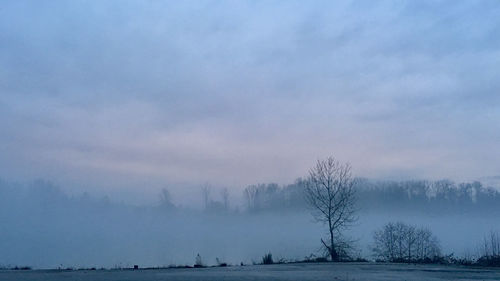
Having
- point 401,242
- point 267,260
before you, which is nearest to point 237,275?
point 267,260

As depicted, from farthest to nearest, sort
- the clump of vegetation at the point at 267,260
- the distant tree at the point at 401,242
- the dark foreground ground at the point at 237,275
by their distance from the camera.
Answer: the distant tree at the point at 401,242 < the clump of vegetation at the point at 267,260 < the dark foreground ground at the point at 237,275

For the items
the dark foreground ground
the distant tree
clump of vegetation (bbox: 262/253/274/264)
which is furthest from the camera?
the distant tree

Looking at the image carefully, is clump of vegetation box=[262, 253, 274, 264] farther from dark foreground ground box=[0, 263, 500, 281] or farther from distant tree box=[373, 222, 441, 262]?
distant tree box=[373, 222, 441, 262]

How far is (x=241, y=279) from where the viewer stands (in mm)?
18562

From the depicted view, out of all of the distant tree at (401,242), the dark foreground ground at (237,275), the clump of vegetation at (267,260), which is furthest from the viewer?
the distant tree at (401,242)

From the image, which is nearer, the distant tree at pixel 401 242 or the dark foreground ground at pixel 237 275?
the dark foreground ground at pixel 237 275

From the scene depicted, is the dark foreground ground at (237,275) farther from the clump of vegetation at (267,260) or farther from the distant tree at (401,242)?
the distant tree at (401,242)

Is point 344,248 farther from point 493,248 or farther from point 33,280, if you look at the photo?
point 33,280

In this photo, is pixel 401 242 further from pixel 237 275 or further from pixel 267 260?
pixel 237 275

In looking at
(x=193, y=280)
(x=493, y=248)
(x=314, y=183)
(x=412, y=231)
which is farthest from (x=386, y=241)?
(x=193, y=280)

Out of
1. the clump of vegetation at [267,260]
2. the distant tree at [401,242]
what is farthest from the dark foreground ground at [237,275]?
the distant tree at [401,242]

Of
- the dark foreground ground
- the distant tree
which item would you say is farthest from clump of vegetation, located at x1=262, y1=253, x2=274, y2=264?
the distant tree

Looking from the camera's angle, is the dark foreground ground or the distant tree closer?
the dark foreground ground

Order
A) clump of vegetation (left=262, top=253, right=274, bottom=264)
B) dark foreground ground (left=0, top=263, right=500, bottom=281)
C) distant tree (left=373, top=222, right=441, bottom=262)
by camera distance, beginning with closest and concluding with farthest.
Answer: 1. dark foreground ground (left=0, top=263, right=500, bottom=281)
2. clump of vegetation (left=262, top=253, right=274, bottom=264)
3. distant tree (left=373, top=222, right=441, bottom=262)
